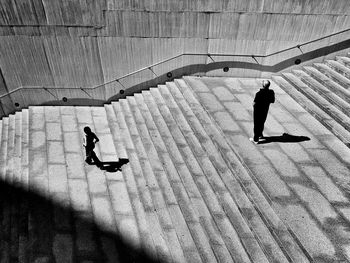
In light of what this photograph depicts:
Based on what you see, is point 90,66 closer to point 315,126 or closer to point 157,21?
point 157,21

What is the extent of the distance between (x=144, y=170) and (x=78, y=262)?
261cm

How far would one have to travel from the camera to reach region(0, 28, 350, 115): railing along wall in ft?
33.1

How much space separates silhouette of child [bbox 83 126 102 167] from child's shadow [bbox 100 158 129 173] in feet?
0.48

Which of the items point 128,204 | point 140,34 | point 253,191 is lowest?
point 128,204

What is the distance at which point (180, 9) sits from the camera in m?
9.70

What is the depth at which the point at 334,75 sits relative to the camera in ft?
30.2

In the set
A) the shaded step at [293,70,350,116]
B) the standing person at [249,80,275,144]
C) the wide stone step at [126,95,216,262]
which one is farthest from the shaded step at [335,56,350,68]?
the wide stone step at [126,95,216,262]

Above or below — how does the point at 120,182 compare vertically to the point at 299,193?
below

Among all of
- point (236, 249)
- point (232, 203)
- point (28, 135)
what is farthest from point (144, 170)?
point (28, 135)

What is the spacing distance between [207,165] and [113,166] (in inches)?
116

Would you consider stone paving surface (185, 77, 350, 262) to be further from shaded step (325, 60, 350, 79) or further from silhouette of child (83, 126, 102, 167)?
silhouette of child (83, 126, 102, 167)

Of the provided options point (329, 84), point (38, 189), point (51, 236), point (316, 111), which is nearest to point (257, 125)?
point (316, 111)

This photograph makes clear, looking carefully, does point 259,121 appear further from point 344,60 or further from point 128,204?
point 344,60

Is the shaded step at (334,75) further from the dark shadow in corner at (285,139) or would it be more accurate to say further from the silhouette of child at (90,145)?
the silhouette of child at (90,145)
